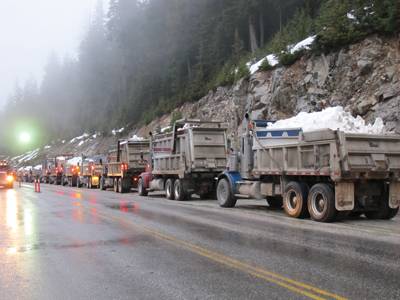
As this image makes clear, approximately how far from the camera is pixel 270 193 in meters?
15.0

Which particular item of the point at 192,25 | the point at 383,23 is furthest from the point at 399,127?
the point at 192,25

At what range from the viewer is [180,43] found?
58000 mm

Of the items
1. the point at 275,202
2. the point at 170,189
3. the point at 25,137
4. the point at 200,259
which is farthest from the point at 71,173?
the point at 25,137

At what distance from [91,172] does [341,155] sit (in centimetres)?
2874

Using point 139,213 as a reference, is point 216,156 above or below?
above

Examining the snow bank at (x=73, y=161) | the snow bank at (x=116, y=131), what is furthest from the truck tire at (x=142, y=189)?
the snow bank at (x=116, y=131)

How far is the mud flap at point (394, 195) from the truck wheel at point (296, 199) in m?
Result: 2.07

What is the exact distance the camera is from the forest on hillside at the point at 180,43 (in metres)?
30.3

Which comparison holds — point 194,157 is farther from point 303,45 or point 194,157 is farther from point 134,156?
point 303,45

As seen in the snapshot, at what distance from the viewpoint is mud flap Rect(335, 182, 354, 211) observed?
39.7 ft

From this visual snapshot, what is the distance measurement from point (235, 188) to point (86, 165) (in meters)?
25.2

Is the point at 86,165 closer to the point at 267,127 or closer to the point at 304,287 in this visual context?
the point at 267,127

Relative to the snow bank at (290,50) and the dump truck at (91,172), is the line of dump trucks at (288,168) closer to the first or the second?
the snow bank at (290,50)

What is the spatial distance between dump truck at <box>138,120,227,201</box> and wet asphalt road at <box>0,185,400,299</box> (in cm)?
758
